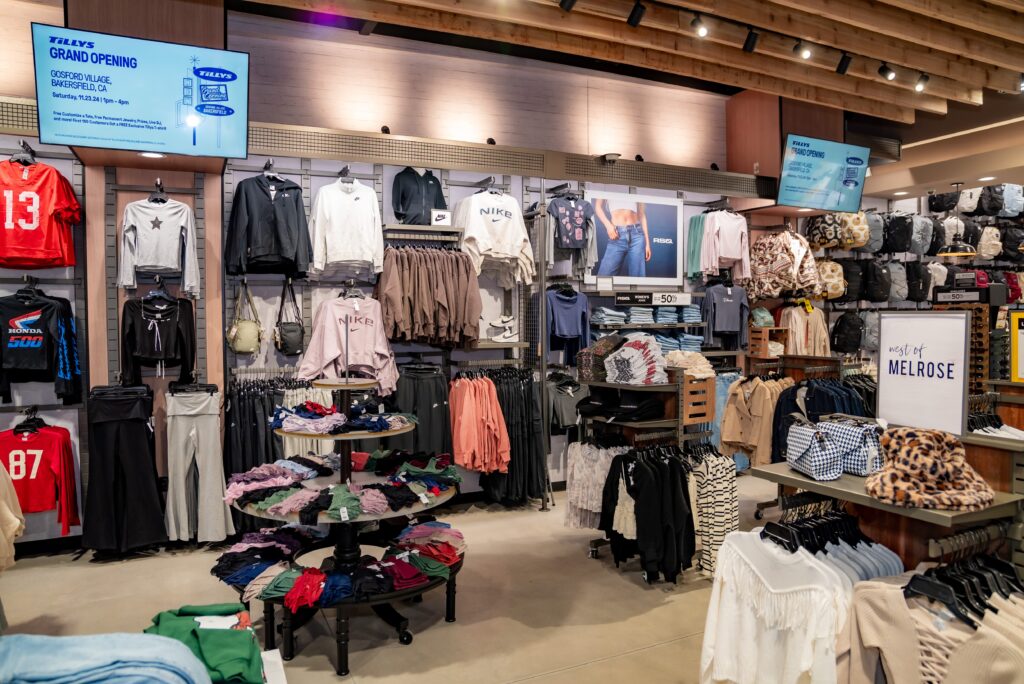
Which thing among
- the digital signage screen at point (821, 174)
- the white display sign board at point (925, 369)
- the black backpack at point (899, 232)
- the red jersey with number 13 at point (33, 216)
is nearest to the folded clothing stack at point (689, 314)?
the digital signage screen at point (821, 174)

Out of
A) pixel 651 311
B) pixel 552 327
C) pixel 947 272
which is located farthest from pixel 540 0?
pixel 947 272

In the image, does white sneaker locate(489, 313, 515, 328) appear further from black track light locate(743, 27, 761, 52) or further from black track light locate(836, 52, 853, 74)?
black track light locate(836, 52, 853, 74)

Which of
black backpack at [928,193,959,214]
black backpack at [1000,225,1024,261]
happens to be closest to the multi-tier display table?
black backpack at [928,193,959,214]

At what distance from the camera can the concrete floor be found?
3.23 metres

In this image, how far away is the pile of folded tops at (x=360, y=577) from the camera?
320cm

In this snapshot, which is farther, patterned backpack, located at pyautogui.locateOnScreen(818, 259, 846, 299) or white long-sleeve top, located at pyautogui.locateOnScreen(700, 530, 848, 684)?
patterned backpack, located at pyautogui.locateOnScreen(818, 259, 846, 299)

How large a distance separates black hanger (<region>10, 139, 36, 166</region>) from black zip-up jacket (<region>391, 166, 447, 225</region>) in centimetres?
259

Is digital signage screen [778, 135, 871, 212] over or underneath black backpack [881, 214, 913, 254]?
over

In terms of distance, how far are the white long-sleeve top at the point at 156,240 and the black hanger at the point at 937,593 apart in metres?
4.72

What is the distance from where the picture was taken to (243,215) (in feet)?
16.8

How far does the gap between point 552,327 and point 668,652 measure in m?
3.40

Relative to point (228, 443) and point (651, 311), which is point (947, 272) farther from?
point (228, 443)

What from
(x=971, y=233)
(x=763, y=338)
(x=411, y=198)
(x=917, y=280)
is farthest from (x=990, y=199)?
(x=411, y=198)

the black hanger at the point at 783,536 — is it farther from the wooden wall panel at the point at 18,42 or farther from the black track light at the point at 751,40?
the wooden wall panel at the point at 18,42
